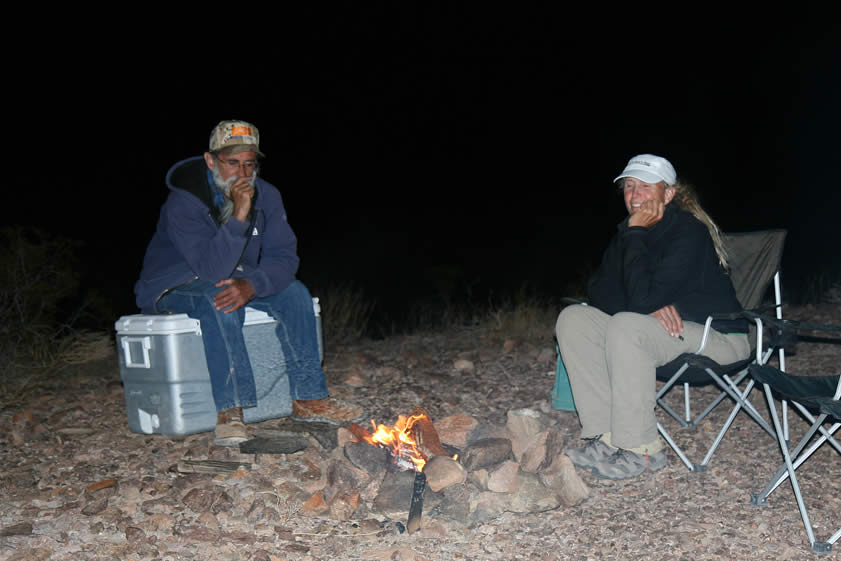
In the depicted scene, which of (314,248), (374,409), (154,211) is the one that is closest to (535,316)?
(374,409)

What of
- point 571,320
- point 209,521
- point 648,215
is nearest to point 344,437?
point 209,521

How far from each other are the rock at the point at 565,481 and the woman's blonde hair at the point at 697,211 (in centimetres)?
98

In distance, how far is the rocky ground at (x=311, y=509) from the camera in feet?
6.81

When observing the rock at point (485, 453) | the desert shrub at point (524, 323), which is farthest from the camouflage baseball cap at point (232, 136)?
the desert shrub at point (524, 323)

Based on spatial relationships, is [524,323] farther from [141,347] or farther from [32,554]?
[32,554]

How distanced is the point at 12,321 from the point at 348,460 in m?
3.23

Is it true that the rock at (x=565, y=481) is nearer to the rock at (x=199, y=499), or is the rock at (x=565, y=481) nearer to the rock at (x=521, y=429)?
the rock at (x=521, y=429)

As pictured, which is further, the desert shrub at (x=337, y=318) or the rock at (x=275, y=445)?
the desert shrub at (x=337, y=318)

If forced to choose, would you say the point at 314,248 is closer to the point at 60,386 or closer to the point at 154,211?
the point at 154,211

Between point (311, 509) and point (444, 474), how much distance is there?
1.43 feet

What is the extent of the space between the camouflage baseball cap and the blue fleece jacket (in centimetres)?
14

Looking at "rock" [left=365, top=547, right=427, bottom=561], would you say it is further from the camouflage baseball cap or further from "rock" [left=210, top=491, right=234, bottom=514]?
the camouflage baseball cap

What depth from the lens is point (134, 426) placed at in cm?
296

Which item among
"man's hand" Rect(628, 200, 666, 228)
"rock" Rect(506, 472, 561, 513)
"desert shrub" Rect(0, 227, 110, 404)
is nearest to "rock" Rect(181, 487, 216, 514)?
"rock" Rect(506, 472, 561, 513)
